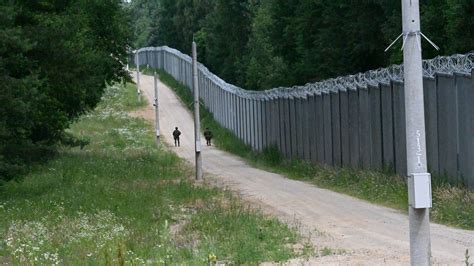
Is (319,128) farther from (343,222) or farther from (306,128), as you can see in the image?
(343,222)

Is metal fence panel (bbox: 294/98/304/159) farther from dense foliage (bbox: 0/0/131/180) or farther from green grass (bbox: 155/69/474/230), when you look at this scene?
dense foliage (bbox: 0/0/131/180)

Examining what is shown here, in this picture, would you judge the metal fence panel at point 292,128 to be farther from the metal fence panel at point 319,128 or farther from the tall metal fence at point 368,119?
the metal fence panel at point 319,128

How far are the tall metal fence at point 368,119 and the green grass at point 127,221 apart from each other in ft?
17.0

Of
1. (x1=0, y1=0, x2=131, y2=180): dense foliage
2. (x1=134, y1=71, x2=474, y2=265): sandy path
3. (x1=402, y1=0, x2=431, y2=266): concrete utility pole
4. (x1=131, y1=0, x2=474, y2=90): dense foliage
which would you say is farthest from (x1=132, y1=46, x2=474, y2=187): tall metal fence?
(x1=402, y1=0, x2=431, y2=266): concrete utility pole

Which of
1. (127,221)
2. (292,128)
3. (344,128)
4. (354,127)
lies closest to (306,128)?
(292,128)

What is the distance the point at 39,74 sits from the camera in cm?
3134

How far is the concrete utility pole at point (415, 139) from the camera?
8391mm

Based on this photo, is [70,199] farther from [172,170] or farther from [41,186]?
[172,170]

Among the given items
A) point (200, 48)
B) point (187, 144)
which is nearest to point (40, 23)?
point (187, 144)

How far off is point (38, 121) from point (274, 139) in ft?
64.4

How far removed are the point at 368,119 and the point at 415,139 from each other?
77.8 feet

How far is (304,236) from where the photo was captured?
18.7 meters

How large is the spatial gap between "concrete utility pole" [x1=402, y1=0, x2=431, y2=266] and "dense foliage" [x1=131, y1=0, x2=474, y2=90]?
28062 millimetres

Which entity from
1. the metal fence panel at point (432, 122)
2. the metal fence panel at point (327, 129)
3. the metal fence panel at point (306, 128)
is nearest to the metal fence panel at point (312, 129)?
the metal fence panel at point (306, 128)
